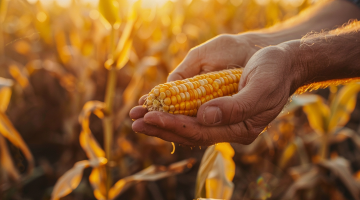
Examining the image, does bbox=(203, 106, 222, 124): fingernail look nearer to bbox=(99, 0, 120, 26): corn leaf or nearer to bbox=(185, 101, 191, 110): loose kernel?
bbox=(185, 101, 191, 110): loose kernel

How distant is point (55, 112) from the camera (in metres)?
4.03

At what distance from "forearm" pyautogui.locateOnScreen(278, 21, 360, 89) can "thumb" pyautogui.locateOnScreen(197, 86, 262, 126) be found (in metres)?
0.45

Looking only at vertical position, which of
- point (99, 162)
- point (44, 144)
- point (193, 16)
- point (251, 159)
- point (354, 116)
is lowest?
point (354, 116)

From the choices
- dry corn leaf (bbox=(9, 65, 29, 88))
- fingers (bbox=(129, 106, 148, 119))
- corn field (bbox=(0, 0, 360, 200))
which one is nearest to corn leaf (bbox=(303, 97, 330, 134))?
corn field (bbox=(0, 0, 360, 200))

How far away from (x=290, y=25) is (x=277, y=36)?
24 cm

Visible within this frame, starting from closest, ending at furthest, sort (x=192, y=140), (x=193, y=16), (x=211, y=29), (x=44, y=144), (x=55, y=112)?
(x=192, y=140), (x=44, y=144), (x=55, y=112), (x=211, y=29), (x=193, y=16)

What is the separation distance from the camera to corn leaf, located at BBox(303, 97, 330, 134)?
102 inches

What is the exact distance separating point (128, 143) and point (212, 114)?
2.00 m

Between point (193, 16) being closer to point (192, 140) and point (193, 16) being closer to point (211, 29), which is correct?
point (211, 29)

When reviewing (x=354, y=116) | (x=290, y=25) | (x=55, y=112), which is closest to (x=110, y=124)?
(x=290, y=25)

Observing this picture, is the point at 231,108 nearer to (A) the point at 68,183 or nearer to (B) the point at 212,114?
(B) the point at 212,114

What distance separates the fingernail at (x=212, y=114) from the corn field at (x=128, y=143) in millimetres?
309

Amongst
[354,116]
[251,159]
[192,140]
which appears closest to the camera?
[192,140]

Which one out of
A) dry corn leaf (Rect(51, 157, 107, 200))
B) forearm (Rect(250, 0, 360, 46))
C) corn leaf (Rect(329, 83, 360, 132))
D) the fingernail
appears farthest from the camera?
corn leaf (Rect(329, 83, 360, 132))
